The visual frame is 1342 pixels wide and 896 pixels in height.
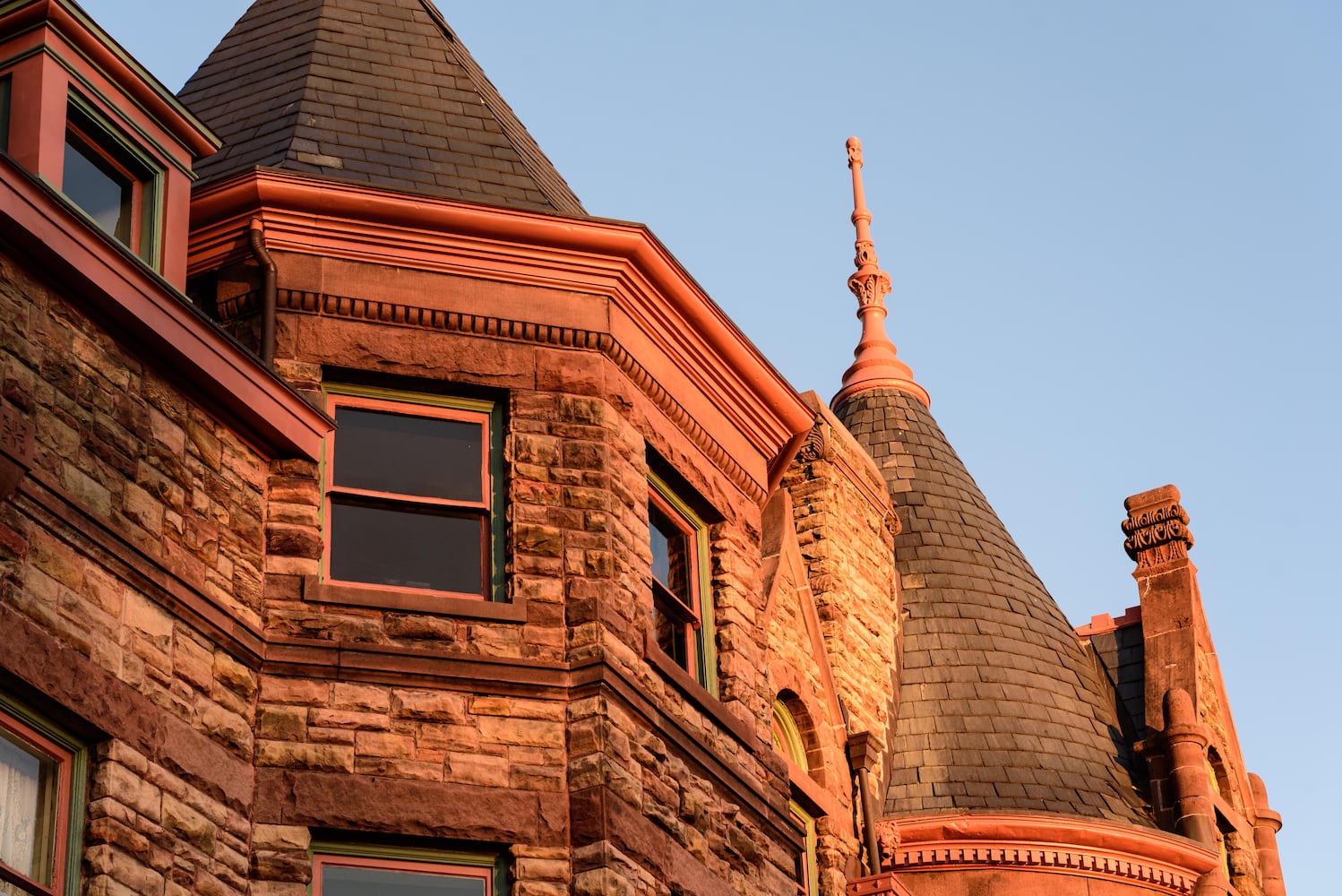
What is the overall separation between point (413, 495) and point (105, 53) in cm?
335

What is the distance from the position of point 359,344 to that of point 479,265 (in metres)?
1.08

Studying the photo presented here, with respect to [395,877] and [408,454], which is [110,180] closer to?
[408,454]

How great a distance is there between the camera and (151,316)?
45.2ft

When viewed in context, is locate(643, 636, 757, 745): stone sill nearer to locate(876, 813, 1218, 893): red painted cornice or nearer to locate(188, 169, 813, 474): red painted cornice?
locate(188, 169, 813, 474): red painted cornice

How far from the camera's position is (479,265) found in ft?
53.1

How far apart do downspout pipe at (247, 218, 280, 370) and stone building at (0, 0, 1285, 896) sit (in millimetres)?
29

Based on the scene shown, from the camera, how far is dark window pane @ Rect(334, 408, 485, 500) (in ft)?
50.5

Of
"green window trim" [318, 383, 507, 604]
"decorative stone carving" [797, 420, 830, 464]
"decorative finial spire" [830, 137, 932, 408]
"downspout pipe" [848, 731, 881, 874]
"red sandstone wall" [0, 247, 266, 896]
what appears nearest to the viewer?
"red sandstone wall" [0, 247, 266, 896]

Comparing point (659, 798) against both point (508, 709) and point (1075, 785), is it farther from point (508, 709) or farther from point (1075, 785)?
point (1075, 785)

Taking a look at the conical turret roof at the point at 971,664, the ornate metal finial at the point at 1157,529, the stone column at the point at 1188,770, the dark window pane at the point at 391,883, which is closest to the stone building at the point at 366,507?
the dark window pane at the point at 391,883

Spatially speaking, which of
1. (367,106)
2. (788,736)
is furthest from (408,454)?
(788,736)

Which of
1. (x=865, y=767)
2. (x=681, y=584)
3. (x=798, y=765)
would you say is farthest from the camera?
(x=865, y=767)

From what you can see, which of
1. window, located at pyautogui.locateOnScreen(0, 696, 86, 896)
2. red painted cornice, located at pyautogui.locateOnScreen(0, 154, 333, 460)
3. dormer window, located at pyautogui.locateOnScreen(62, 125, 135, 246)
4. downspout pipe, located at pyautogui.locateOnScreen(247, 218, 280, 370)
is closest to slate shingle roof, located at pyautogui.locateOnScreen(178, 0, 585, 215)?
downspout pipe, located at pyautogui.locateOnScreen(247, 218, 280, 370)

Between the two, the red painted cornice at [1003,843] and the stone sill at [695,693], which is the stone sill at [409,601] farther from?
the red painted cornice at [1003,843]
